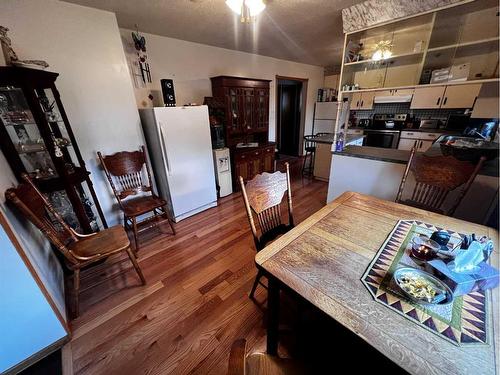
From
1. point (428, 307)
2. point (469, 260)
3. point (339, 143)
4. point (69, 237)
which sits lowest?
point (69, 237)

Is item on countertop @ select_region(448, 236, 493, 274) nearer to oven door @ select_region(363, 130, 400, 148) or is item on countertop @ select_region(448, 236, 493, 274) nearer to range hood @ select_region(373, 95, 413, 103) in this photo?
oven door @ select_region(363, 130, 400, 148)

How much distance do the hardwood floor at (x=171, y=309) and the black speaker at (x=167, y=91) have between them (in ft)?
5.43

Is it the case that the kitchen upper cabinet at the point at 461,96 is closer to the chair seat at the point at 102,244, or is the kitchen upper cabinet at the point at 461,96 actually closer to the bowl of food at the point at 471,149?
the bowl of food at the point at 471,149

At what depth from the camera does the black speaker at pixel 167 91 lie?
239 centimetres

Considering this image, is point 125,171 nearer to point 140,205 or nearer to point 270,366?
point 140,205

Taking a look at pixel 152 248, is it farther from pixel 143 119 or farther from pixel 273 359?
pixel 273 359

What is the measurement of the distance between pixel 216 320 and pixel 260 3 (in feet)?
7.49

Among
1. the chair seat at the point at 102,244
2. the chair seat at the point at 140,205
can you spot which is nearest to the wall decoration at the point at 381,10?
the chair seat at the point at 140,205

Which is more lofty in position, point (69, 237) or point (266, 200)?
point (266, 200)

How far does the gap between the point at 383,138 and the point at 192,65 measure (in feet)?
13.5

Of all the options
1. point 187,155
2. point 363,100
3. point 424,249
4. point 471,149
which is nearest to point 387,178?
point 471,149

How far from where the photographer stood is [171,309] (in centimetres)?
152

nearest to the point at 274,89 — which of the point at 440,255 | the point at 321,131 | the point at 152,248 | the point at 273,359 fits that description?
the point at 321,131

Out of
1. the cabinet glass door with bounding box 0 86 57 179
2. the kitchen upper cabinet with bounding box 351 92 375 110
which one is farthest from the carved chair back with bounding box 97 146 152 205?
the kitchen upper cabinet with bounding box 351 92 375 110
